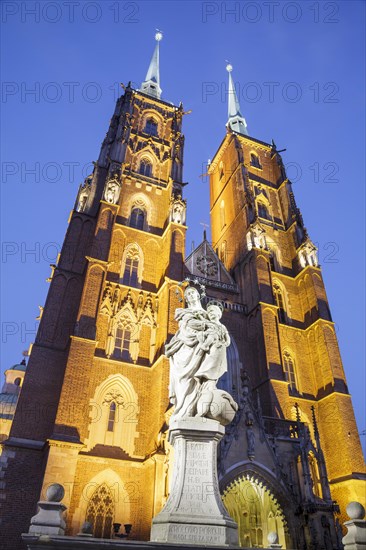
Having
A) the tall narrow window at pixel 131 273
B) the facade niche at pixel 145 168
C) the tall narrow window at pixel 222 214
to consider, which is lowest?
the tall narrow window at pixel 131 273

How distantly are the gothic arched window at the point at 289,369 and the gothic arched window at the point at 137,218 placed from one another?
35.5 feet

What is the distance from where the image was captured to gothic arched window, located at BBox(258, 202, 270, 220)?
2908cm

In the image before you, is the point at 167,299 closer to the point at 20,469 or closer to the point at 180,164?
the point at 20,469

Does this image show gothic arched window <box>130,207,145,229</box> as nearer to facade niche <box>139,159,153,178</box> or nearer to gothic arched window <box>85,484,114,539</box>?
facade niche <box>139,159,153,178</box>

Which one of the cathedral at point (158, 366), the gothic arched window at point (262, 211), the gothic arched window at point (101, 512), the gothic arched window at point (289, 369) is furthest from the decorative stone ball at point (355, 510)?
the gothic arched window at point (262, 211)

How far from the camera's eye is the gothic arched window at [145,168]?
25812 mm

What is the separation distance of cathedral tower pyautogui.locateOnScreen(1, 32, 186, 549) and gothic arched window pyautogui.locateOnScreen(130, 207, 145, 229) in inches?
2.5

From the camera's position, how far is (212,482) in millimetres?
4816

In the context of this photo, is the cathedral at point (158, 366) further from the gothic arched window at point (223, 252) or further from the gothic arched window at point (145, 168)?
the gothic arched window at point (223, 252)

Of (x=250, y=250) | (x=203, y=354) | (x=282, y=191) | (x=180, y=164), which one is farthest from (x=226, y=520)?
(x=282, y=191)

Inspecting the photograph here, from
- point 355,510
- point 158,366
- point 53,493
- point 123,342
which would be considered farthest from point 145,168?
point 355,510

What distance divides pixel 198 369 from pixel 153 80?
4220 centimetres

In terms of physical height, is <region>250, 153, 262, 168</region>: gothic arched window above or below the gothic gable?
above

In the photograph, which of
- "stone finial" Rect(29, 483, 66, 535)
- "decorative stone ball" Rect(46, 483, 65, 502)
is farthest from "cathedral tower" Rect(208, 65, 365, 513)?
"stone finial" Rect(29, 483, 66, 535)
